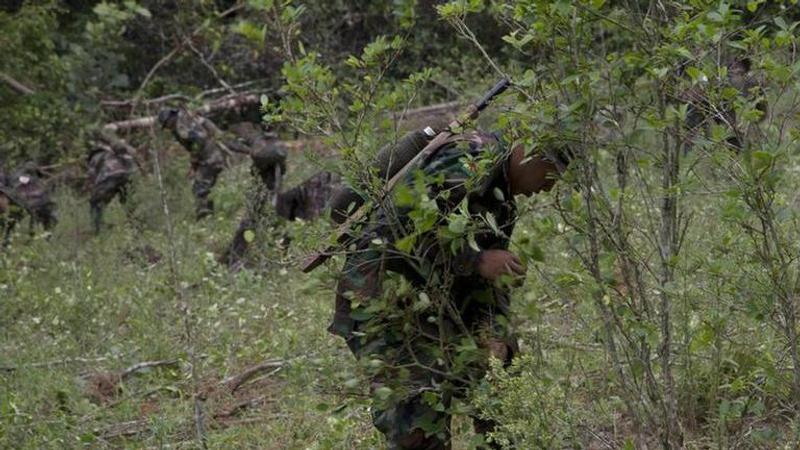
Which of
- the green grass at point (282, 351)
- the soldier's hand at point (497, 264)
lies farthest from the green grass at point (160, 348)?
the soldier's hand at point (497, 264)

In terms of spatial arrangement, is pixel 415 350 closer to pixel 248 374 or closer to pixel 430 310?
pixel 430 310

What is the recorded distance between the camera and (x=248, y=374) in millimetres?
6680

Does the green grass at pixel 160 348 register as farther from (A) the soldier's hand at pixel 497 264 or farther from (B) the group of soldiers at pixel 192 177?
(B) the group of soldiers at pixel 192 177

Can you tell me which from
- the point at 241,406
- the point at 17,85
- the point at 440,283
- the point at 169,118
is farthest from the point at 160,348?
the point at 17,85

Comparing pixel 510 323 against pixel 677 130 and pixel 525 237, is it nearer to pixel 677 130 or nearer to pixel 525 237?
pixel 525 237

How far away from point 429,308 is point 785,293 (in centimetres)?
107

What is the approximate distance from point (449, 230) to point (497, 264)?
357 millimetres

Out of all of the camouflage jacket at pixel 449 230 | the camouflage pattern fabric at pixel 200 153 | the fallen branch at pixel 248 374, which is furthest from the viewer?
the camouflage pattern fabric at pixel 200 153

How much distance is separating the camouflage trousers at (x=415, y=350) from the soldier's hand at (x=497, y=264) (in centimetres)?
13

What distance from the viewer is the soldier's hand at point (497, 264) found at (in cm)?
388

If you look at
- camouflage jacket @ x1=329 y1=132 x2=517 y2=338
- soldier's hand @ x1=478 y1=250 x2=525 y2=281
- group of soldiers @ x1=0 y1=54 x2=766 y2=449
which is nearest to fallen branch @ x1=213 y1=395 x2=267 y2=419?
group of soldiers @ x1=0 y1=54 x2=766 y2=449

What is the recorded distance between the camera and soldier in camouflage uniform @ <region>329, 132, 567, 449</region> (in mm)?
3814

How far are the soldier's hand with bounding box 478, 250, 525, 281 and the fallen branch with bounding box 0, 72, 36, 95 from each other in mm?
10810

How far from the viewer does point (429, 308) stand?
13.2 ft
